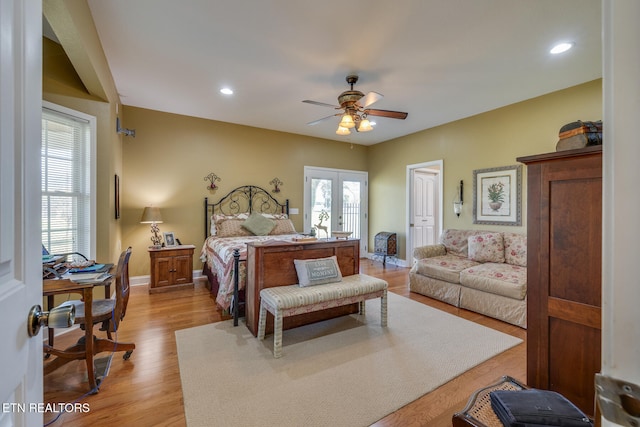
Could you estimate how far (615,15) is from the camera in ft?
1.41

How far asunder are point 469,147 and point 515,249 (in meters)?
1.86

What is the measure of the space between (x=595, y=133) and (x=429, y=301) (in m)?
2.93

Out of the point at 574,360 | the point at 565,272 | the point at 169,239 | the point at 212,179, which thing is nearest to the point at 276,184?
the point at 212,179

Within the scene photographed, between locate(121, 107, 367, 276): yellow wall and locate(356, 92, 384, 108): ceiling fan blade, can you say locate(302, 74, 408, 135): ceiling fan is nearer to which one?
locate(356, 92, 384, 108): ceiling fan blade

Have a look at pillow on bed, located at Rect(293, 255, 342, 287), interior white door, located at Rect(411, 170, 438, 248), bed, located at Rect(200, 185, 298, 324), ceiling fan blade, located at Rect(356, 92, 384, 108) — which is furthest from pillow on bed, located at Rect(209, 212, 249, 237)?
interior white door, located at Rect(411, 170, 438, 248)

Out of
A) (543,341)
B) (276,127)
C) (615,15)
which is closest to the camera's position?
(615,15)

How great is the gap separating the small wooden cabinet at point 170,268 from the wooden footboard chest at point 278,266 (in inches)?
73.6

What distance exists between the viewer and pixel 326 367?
224 centimetres

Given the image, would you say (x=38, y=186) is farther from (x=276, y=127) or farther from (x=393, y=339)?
(x=276, y=127)

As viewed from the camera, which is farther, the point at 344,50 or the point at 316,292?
the point at 344,50

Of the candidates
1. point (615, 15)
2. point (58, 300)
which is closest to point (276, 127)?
point (58, 300)

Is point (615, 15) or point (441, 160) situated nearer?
point (615, 15)

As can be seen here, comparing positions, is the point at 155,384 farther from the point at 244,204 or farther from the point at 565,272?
the point at 244,204

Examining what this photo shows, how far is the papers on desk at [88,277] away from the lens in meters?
1.84
